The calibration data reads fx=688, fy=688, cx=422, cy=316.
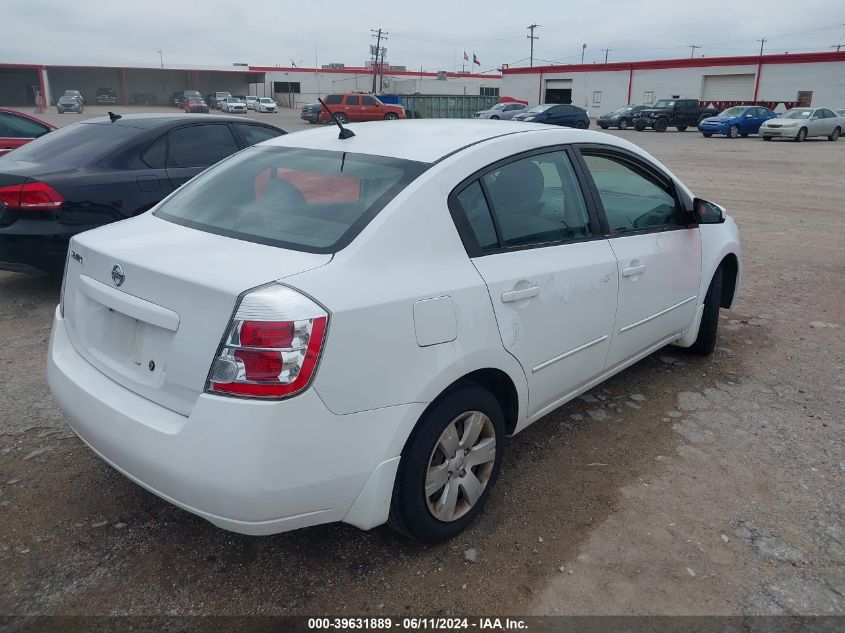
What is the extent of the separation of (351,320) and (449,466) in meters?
0.82

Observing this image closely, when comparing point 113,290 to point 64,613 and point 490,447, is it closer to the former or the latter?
point 64,613

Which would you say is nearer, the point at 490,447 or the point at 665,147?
the point at 490,447

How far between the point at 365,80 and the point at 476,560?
72.5 metres

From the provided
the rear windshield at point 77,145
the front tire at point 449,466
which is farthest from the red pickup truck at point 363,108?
the front tire at point 449,466

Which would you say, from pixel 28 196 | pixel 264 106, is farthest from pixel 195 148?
pixel 264 106

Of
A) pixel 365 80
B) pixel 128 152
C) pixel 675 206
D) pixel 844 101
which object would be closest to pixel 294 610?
pixel 675 206

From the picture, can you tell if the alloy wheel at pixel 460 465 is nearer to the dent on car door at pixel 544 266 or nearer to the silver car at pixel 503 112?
the dent on car door at pixel 544 266

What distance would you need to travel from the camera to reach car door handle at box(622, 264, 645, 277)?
352 centimetres

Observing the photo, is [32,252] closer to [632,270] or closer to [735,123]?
[632,270]

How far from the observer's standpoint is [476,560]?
→ 2736 mm

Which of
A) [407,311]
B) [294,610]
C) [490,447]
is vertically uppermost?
[407,311]

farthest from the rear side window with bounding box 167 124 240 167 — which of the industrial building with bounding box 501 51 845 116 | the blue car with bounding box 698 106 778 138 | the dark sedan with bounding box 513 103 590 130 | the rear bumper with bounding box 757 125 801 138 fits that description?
the industrial building with bounding box 501 51 845 116

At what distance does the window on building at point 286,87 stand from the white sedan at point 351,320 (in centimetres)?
7273

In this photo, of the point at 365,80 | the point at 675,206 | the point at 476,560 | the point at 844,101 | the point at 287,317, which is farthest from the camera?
the point at 365,80
